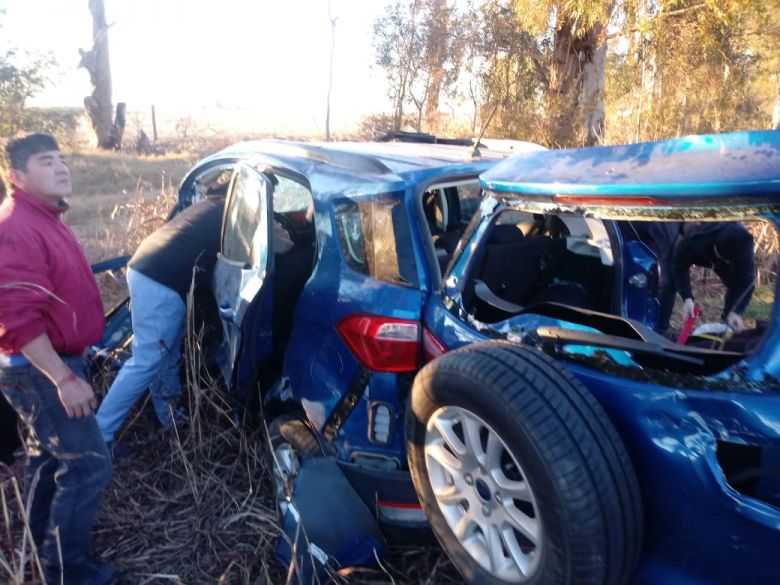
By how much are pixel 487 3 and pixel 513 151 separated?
7619 mm

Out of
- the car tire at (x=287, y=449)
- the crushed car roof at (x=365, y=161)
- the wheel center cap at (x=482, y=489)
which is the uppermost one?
the crushed car roof at (x=365, y=161)

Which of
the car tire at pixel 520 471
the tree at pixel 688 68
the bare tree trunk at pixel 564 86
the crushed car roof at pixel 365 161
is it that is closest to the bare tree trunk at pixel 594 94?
the bare tree trunk at pixel 564 86

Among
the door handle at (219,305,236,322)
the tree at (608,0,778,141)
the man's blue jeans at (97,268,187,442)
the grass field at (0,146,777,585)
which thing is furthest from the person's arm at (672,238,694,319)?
the tree at (608,0,778,141)

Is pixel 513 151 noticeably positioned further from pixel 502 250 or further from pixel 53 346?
pixel 53 346

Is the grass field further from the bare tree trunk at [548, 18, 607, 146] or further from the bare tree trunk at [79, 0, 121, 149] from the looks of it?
the bare tree trunk at [79, 0, 121, 149]

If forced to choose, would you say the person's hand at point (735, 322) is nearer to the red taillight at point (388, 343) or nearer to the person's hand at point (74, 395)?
the red taillight at point (388, 343)

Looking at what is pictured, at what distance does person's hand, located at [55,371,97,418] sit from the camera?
Result: 2484 mm

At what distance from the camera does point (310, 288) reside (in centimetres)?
295

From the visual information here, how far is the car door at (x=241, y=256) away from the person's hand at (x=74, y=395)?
733 mm

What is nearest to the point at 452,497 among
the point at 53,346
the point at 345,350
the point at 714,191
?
the point at 345,350

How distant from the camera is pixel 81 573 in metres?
2.72

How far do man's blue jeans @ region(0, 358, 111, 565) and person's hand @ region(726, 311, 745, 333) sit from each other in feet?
8.81

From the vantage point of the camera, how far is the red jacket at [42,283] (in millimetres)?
2391

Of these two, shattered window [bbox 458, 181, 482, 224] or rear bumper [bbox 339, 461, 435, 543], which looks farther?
shattered window [bbox 458, 181, 482, 224]
